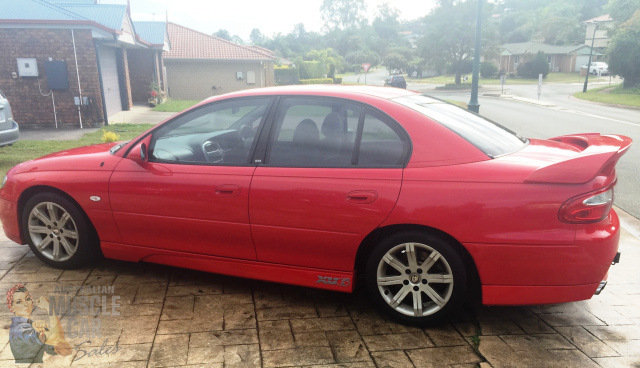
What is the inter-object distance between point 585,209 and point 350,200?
138 centimetres

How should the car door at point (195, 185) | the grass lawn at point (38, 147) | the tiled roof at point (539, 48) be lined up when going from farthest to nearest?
the tiled roof at point (539, 48)
the grass lawn at point (38, 147)
the car door at point (195, 185)

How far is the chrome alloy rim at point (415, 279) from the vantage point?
3.33m

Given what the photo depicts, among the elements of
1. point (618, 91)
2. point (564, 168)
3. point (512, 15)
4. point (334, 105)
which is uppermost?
point (512, 15)

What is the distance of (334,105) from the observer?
370 centimetres

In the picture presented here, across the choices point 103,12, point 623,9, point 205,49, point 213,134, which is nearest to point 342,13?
point 623,9

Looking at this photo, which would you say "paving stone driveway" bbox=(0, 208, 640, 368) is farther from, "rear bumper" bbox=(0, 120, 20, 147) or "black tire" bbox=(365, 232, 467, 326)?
"rear bumper" bbox=(0, 120, 20, 147)

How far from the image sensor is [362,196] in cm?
336

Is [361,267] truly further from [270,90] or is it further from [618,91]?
[618,91]

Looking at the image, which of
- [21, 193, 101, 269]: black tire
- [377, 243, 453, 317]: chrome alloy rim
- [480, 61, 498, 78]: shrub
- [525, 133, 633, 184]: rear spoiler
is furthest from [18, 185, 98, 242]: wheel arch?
[480, 61, 498, 78]: shrub

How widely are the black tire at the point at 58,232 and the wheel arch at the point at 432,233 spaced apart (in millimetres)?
2268

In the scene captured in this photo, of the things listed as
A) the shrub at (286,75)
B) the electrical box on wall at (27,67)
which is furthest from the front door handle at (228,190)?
the shrub at (286,75)

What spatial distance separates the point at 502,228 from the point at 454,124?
2.64 feet

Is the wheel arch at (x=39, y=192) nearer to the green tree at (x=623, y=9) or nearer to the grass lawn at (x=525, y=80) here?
the grass lawn at (x=525, y=80)

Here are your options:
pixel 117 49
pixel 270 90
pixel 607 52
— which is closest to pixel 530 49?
pixel 607 52
